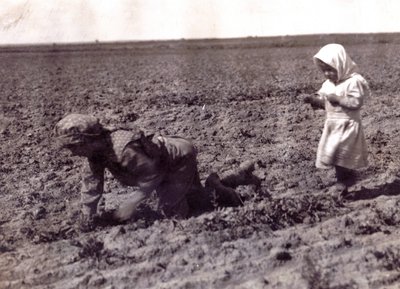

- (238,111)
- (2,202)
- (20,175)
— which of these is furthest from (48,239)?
(238,111)

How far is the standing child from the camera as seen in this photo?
4.20 meters

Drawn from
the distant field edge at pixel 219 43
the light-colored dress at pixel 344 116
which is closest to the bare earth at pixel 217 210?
the light-colored dress at pixel 344 116

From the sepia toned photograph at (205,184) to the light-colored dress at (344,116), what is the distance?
1cm

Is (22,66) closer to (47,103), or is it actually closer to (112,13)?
(112,13)

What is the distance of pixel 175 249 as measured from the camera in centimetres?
369

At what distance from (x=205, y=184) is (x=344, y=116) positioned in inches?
49.4

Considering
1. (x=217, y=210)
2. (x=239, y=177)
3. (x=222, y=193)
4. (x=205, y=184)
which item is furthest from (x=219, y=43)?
(x=217, y=210)

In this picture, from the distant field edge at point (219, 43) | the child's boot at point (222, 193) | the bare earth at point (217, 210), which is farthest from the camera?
the distant field edge at point (219, 43)

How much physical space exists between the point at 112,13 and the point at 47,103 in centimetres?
283

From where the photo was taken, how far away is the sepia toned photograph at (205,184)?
3.46 metres

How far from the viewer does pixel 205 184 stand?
4574 millimetres

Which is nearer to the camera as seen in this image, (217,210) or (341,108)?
(217,210)

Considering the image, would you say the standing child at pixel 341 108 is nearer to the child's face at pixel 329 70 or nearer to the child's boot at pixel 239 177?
the child's face at pixel 329 70

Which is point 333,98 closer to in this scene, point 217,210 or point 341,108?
point 341,108
